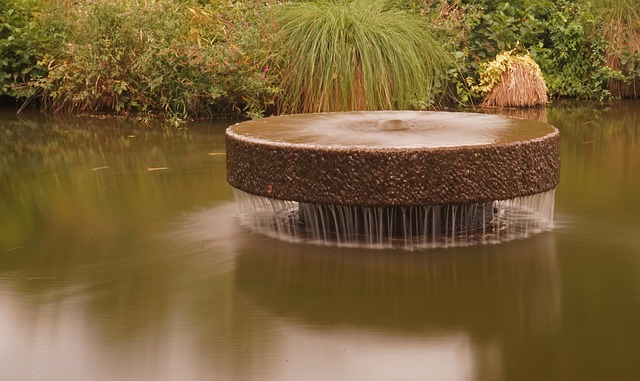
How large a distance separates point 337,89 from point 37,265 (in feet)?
16.3

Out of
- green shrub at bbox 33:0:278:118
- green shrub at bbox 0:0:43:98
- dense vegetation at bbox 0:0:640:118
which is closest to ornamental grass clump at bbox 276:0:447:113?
dense vegetation at bbox 0:0:640:118

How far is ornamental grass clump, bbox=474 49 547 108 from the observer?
11.3m

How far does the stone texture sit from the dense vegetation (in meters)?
4.37

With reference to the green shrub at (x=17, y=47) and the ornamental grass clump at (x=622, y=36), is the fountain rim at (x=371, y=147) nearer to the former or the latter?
the green shrub at (x=17, y=47)

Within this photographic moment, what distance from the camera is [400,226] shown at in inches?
209

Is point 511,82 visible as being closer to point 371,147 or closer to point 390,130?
point 390,130

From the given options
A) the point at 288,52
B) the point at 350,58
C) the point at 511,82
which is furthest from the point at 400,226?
the point at 511,82

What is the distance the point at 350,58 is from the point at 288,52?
2.30ft

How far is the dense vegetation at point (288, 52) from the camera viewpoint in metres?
9.61

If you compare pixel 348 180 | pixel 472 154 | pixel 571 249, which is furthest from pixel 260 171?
pixel 571 249

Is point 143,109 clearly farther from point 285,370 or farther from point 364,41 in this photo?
point 285,370

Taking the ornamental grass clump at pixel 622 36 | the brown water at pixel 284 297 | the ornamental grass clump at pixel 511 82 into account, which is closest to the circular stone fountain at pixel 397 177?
the brown water at pixel 284 297

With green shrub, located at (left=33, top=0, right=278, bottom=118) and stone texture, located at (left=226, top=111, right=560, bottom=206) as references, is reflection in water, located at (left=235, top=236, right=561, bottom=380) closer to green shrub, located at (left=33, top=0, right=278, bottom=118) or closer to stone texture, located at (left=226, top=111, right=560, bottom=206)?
stone texture, located at (left=226, top=111, right=560, bottom=206)

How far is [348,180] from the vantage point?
16.2ft
